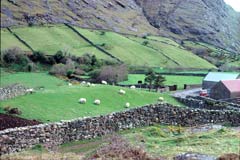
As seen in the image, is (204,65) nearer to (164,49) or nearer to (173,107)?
(164,49)

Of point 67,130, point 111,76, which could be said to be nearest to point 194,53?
point 111,76

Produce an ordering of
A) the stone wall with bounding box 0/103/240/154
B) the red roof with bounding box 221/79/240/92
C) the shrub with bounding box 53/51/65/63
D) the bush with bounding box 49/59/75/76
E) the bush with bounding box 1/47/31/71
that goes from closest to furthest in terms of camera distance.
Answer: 1. the stone wall with bounding box 0/103/240/154
2. the red roof with bounding box 221/79/240/92
3. the bush with bounding box 1/47/31/71
4. the bush with bounding box 49/59/75/76
5. the shrub with bounding box 53/51/65/63

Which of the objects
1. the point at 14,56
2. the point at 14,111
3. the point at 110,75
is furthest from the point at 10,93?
the point at 110,75

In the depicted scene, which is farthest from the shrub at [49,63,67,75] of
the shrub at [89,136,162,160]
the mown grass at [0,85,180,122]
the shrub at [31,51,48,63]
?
the shrub at [89,136,162,160]

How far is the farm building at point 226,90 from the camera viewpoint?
52781 millimetres

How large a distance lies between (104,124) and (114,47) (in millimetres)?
79384

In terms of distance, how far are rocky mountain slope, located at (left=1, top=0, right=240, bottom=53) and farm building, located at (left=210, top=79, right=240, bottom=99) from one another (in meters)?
25.3

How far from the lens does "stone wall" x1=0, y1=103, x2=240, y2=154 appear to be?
70.1ft

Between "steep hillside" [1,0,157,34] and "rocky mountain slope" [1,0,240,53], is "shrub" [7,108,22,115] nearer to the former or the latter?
"steep hillside" [1,0,157,34]

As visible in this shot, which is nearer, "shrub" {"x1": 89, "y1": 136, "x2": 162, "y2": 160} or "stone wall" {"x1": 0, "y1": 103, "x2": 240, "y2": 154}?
"shrub" {"x1": 89, "y1": 136, "x2": 162, "y2": 160}

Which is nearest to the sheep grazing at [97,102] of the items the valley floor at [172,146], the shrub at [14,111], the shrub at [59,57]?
the shrub at [14,111]

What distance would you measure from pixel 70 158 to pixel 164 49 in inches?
3949

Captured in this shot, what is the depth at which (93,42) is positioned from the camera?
105 metres

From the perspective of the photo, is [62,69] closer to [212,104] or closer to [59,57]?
[59,57]
